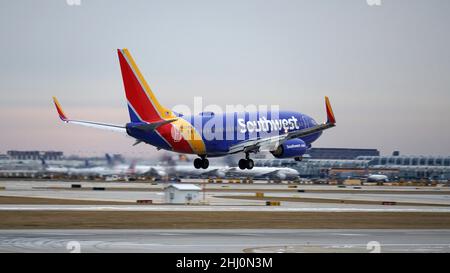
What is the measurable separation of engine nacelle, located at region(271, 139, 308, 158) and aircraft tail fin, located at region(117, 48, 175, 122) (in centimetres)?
1543

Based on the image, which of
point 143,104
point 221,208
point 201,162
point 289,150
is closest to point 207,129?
point 201,162

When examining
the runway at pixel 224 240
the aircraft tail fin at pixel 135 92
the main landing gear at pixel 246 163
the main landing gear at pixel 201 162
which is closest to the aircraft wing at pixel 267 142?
the main landing gear at pixel 246 163

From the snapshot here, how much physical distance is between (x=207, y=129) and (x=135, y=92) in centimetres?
949

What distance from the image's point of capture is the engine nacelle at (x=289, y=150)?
97.6m

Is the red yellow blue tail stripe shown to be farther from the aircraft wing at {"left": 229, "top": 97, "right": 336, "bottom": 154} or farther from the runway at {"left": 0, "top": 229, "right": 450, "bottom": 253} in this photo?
the runway at {"left": 0, "top": 229, "right": 450, "bottom": 253}

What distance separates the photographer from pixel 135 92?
92.1m

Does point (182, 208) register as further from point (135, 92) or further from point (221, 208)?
point (135, 92)

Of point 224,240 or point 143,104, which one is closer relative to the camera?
point 224,240

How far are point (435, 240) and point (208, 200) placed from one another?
4480 cm

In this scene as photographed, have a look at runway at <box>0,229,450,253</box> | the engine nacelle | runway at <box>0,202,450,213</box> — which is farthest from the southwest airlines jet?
runway at <box>0,229,450,253</box>

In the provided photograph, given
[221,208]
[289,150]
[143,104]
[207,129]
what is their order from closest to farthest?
[221,208]
[143,104]
[207,129]
[289,150]

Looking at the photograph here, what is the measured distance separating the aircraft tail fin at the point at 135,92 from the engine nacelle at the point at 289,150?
15427 mm

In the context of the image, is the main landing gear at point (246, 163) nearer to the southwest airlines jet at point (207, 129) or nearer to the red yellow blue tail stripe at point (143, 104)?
the southwest airlines jet at point (207, 129)
